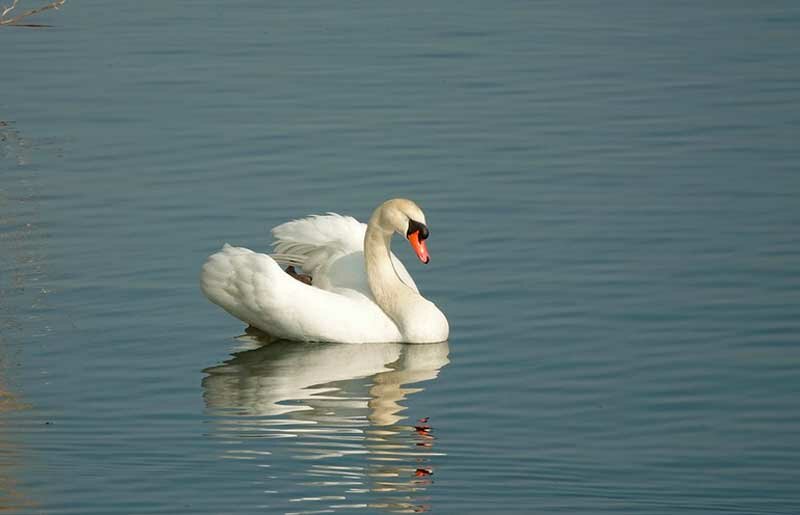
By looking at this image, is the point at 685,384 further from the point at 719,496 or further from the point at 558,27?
the point at 558,27

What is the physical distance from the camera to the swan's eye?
1309 cm

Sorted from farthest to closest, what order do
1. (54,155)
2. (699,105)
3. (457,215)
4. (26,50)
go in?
(26,50) < (699,105) < (54,155) < (457,215)

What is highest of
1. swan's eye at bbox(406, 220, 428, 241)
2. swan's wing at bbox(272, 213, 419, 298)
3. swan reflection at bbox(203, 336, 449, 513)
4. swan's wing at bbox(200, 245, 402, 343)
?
swan's eye at bbox(406, 220, 428, 241)

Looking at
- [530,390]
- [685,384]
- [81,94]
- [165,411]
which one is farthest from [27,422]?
[81,94]

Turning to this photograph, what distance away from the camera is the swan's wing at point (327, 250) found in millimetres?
13805

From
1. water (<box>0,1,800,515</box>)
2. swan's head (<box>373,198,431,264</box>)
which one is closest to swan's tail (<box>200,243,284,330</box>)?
water (<box>0,1,800,515</box>)

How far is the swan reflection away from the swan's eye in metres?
Answer: 0.75

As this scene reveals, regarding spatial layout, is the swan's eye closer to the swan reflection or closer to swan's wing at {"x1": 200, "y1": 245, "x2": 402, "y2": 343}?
swan's wing at {"x1": 200, "y1": 245, "x2": 402, "y2": 343}

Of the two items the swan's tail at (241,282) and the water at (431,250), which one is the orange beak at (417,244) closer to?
the water at (431,250)

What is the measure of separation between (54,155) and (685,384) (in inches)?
307

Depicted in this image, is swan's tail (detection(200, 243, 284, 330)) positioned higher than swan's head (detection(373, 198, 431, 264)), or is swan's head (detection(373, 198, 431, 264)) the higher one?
swan's head (detection(373, 198, 431, 264))

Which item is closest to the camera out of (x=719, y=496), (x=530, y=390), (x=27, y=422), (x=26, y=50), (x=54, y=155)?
(x=719, y=496)

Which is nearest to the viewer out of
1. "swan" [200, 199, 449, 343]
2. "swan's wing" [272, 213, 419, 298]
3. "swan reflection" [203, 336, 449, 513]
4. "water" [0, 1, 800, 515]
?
"swan reflection" [203, 336, 449, 513]

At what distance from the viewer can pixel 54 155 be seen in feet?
57.4
